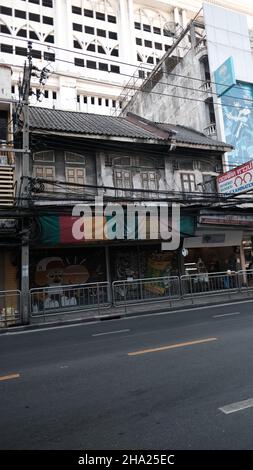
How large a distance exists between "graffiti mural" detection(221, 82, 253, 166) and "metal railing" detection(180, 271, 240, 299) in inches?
445

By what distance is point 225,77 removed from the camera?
2545cm

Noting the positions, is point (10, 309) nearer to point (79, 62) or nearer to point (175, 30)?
point (175, 30)

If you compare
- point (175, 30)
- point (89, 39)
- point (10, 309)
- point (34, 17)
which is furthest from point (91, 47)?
point (10, 309)

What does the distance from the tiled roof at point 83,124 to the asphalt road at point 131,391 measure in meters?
10.2

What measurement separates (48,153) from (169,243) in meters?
7.20

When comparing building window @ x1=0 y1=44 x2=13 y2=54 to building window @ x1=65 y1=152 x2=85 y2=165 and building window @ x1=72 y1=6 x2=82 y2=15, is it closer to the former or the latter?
building window @ x1=72 y1=6 x2=82 y2=15

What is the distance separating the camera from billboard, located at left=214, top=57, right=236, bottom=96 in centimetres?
2488

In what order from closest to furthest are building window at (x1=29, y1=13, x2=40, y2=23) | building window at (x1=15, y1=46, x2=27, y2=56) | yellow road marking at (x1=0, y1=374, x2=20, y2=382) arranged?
yellow road marking at (x1=0, y1=374, x2=20, y2=382) < building window at (x1=15, y1=46, x2=27, y2=56) < building window at (x1=29, y1=13, x2=40, y2=23)

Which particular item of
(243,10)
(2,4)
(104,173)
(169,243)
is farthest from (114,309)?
(243,10)

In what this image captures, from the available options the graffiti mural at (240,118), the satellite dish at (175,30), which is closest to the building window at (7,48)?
the satellite dish at (175,30)

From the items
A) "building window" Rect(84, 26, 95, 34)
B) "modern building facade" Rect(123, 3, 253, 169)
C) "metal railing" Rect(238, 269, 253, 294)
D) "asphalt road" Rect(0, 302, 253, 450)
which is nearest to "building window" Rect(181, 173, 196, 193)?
"modern building facade" Rect(123, 3, 253, 169)

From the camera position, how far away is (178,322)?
10.9 m

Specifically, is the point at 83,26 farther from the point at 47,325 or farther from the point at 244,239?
the point at 47,325

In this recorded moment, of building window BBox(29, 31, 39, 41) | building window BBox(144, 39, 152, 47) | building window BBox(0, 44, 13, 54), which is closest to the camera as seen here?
building window BBox(0, 44, 13, 54)
